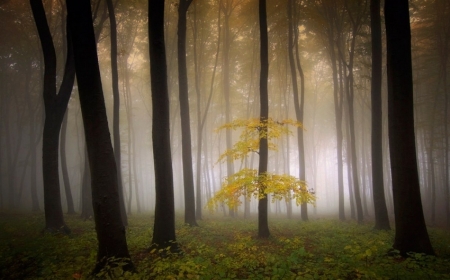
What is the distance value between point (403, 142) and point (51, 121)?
42.3ft

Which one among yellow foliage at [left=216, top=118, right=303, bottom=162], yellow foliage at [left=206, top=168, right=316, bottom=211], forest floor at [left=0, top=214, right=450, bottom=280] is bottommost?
forest floor at [left=0, top=214, right=450, bottom=280]

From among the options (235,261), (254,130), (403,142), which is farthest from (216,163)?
(403,142)

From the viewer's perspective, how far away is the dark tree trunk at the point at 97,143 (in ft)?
17.9

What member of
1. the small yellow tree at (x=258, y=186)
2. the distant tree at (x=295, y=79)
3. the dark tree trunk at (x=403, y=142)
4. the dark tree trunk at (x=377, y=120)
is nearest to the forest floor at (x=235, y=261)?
the dark tree trunk at (x=403, y=142)

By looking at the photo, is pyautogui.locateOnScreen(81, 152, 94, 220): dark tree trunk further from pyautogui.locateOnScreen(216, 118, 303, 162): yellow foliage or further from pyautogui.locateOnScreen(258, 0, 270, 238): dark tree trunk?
pyautogui.locateOnScreen(258, 0, 270, 238): dark tree trunk

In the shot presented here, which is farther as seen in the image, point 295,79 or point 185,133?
point 295,79

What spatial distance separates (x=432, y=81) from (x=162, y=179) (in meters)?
26.3

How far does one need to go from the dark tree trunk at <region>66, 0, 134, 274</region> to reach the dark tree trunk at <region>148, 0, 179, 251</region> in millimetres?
1497

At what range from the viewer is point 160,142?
7137 millimetres

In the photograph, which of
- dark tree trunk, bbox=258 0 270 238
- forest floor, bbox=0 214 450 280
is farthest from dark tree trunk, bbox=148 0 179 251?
dark tree trunk, bbox=258 0 270 238

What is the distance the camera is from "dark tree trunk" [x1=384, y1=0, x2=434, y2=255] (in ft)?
20.5

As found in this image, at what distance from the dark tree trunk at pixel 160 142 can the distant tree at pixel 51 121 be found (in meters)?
5.29

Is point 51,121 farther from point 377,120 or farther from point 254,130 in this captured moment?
point 377,120

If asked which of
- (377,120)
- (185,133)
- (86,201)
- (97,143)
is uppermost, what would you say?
(377,120)
